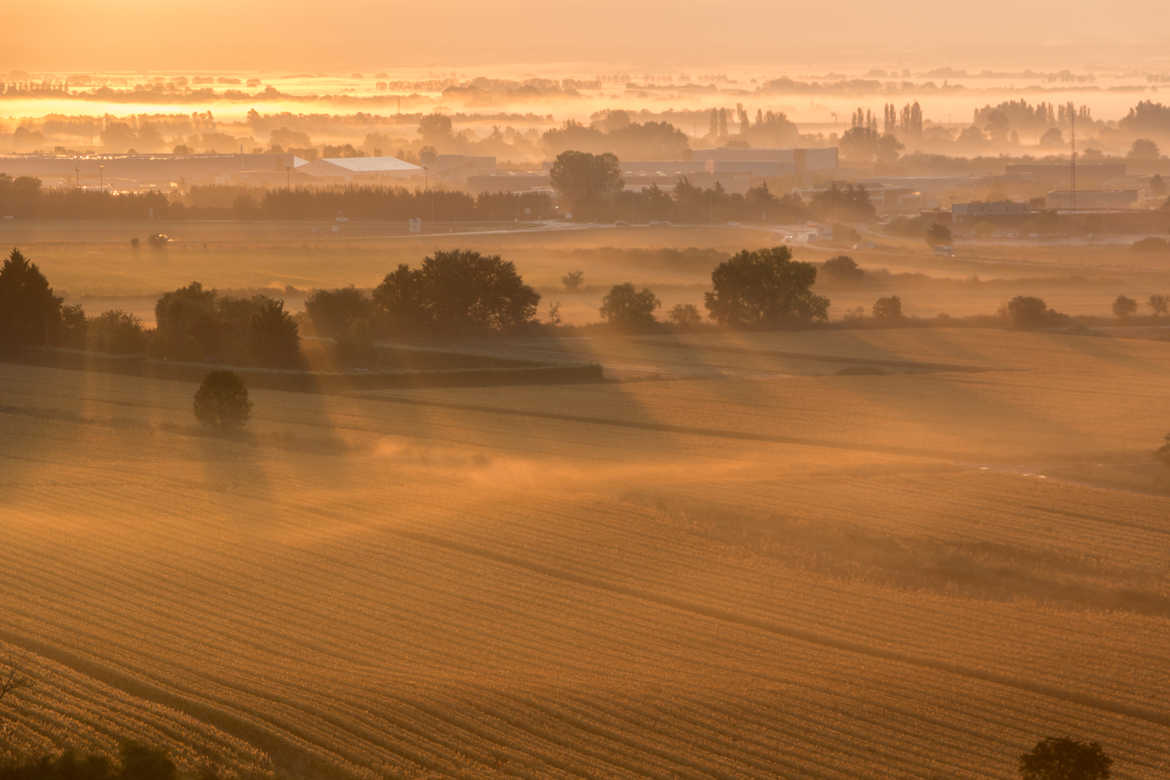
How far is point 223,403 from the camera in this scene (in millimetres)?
38219

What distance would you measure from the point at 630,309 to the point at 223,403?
67.2ft

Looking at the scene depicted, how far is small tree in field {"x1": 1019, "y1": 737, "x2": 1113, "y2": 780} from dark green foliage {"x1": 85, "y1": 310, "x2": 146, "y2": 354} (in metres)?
36.0

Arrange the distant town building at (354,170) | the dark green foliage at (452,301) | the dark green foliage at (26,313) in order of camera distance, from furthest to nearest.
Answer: the distant town building at (354,170)
the dark green foliage at (452,301)
the dark green foliage at (26,313)

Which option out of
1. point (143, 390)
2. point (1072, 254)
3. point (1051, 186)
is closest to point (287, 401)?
point (143, 390)

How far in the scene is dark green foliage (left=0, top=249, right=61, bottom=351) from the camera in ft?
163

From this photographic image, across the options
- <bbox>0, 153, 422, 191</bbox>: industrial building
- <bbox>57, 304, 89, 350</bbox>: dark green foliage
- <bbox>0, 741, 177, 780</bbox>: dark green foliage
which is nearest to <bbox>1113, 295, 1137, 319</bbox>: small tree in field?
<bbox>57, 304, 89, 350</bbox>: dark green foliage

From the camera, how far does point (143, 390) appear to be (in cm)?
4356

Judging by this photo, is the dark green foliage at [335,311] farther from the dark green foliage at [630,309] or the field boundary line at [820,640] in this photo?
the field boundary line at [820,640]

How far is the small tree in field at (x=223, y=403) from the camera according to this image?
38250mm

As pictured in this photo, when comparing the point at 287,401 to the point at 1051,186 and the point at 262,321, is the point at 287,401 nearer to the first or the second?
the point at 262,321

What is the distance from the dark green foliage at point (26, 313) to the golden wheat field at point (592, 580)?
21.2 feet

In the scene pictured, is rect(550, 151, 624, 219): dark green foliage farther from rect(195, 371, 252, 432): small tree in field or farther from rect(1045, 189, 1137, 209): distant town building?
rect(195, 371, 252, 432): small tree in field

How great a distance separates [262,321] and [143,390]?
4331mm

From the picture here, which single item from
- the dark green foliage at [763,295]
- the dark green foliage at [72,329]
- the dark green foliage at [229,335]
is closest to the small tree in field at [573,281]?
the dark green foliage at [763,295]
